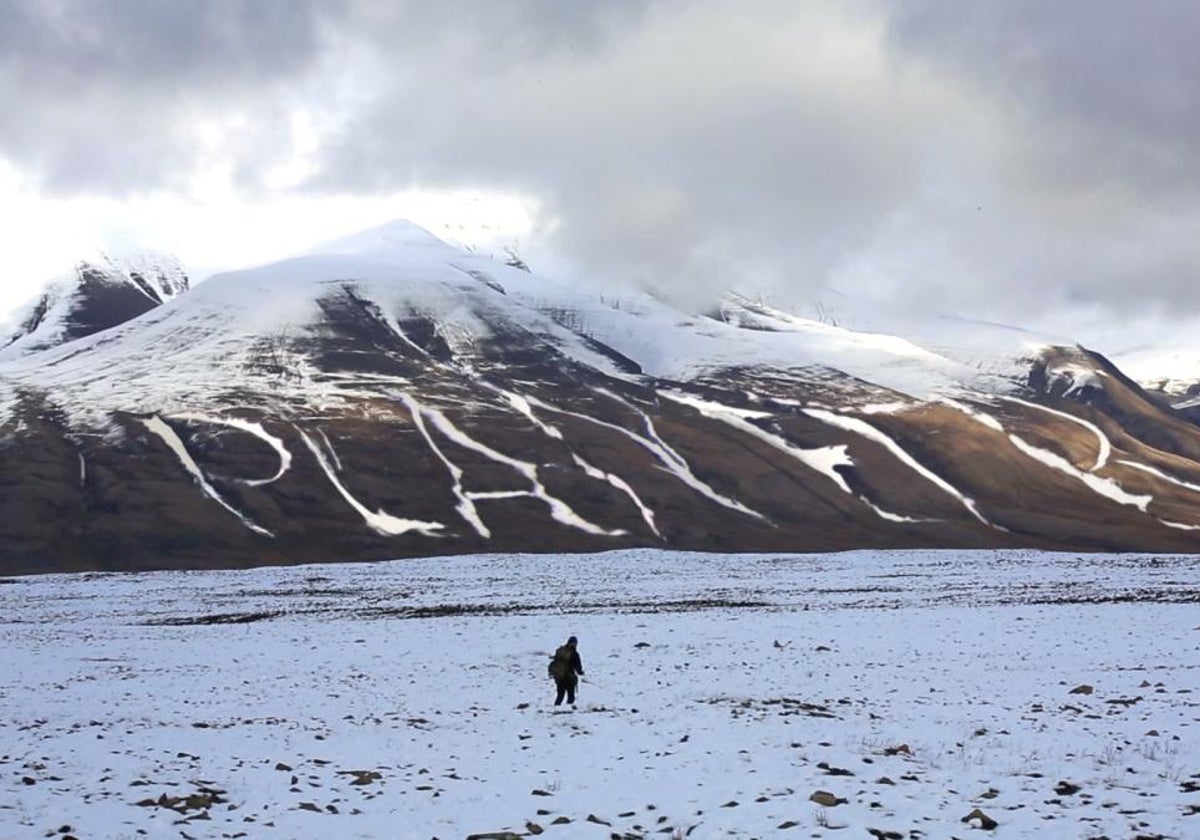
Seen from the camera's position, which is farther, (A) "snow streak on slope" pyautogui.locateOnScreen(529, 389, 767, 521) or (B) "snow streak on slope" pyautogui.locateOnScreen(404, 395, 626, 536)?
(A) "snow streak on slope" pyautogui.locateOnScreen(529, 389, 767, 521)

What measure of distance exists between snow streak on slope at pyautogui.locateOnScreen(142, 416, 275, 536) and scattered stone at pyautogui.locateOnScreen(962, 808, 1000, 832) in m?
133

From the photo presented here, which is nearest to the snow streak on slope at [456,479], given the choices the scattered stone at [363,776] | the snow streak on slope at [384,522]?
the snow streak on slope at [384,522]

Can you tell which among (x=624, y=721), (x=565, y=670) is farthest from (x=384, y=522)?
(x=624, y=721)

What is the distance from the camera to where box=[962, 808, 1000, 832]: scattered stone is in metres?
15.1

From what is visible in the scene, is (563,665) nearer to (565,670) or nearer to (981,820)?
(565,670)

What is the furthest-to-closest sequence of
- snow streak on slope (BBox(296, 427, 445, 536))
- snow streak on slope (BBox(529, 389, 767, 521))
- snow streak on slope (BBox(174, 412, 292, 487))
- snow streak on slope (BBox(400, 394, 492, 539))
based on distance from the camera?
snow streak on slope (BBox(529, 389, 767, 521)) < snow streak on slope (BBox(174, 412, 292, 487)) < snow streak on slope (BBox(400, 394, 492, 539)) < snow streak on slope (BBox(296, 427, 445, 536))

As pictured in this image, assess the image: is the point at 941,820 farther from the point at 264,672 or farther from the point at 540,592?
the point at 540,592

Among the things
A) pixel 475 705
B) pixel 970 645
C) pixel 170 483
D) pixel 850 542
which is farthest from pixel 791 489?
pixel 475 705

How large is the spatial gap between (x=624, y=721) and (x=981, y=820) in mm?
10968

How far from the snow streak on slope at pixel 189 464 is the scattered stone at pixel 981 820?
435ft

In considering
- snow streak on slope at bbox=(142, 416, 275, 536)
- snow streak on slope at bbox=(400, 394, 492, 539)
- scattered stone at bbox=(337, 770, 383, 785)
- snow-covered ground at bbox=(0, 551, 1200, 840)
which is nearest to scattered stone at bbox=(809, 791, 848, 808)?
snow-covered ground at bbox=(0, 551, 1200, 840)

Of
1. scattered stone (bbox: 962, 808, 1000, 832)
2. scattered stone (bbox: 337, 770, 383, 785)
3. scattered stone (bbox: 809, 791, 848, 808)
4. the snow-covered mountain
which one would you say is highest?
the snow-covered mountain

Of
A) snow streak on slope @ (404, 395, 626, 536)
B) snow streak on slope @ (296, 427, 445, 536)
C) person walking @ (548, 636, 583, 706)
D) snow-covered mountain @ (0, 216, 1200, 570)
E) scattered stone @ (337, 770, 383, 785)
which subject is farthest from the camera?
snow streak on slope @ (404, 395, 626, 536)

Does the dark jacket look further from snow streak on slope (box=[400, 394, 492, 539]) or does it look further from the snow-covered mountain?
snow streak on slope (box=[400, 394, 492, 539])
